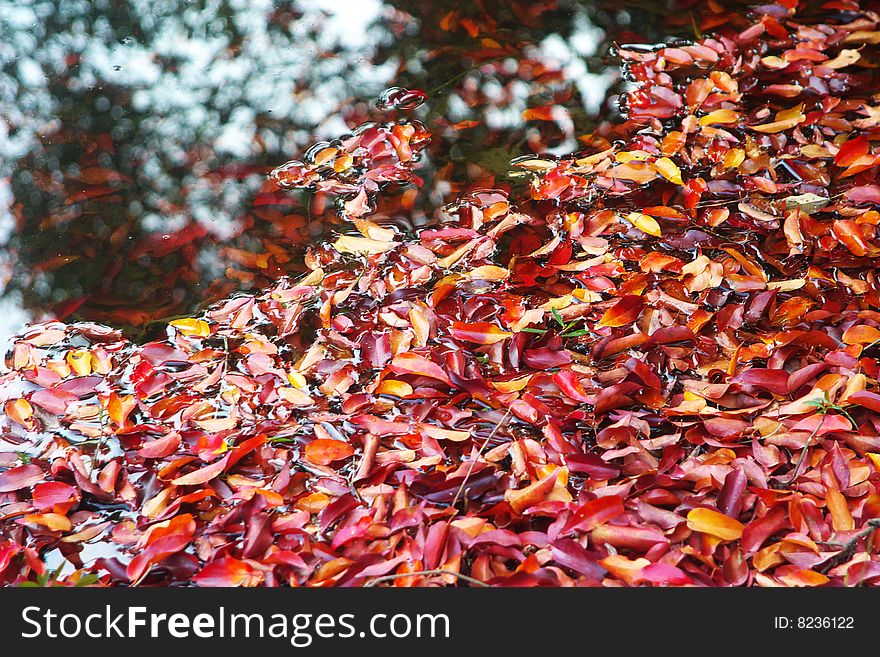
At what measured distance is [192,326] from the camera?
183cm

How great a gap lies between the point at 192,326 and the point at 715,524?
4.23 ft

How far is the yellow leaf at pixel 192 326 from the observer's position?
1.81 metres

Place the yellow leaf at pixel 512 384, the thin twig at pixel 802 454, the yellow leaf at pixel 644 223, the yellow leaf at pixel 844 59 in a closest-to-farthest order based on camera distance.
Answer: the thin twig at pixel 802 454 < the yellow leaf at pixel 512 384 < the yellow leaf at pixel 644 223 < the yellow leaf at pixel 844 59

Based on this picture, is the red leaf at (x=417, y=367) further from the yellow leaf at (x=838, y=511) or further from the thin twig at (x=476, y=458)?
the yellow leaf at (x=838, y=511)

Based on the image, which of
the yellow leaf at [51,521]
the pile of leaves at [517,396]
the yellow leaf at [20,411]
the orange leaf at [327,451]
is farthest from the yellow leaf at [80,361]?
the orange leaf at [327,451]

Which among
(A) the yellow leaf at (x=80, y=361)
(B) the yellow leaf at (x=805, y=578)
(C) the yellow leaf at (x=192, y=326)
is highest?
(C) the yellow leaf at (x=192, y=326)

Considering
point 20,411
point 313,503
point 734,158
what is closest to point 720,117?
point 734,158

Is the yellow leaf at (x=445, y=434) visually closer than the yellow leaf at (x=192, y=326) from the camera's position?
Yes

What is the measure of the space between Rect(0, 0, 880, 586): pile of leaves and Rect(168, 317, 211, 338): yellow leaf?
1 centimetres

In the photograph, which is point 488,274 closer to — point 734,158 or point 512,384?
point 512,384

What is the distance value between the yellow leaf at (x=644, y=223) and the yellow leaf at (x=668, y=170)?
19cm

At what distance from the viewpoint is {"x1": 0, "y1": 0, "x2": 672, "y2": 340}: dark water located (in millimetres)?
2002

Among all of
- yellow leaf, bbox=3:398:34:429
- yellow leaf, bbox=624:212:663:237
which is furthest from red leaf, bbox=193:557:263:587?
yellow leaf, bbox=624:212:663:237
